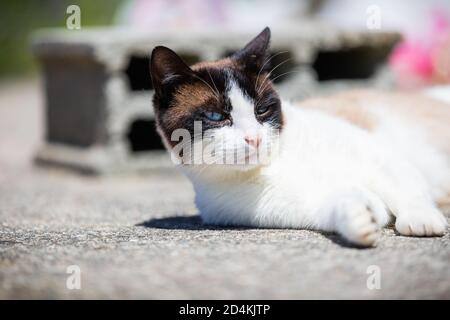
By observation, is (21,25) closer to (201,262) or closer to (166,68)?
(166,68)

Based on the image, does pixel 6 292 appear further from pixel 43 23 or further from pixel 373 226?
pixel 43 23

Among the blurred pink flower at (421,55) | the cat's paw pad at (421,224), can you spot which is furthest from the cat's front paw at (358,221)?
the blurred pink flower at (421,55)

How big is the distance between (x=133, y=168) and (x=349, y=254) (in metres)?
2.55

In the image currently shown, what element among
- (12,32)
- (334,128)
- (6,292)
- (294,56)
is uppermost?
(12,32)

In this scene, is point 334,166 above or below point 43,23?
below

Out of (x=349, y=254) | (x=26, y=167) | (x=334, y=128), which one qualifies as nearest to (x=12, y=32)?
(x=26, y=167)

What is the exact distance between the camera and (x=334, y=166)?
85.5 inches

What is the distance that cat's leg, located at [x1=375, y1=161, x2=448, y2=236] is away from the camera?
194cm

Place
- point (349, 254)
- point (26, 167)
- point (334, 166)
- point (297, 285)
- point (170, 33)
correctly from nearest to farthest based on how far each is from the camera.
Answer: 1. point (297, 285)
2. point (349, 254)
3. point (334, 166)
4. point (170, 33)
5. point (26, 167)

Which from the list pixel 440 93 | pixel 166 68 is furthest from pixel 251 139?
pixel 440 93

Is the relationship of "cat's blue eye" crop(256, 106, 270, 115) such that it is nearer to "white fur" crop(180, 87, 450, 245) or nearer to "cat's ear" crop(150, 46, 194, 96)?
"white fur" crop(180, 87, 450, 245)

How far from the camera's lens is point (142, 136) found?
184 inches

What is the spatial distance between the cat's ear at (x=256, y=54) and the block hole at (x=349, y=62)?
2.34 metres

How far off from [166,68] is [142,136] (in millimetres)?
2516
